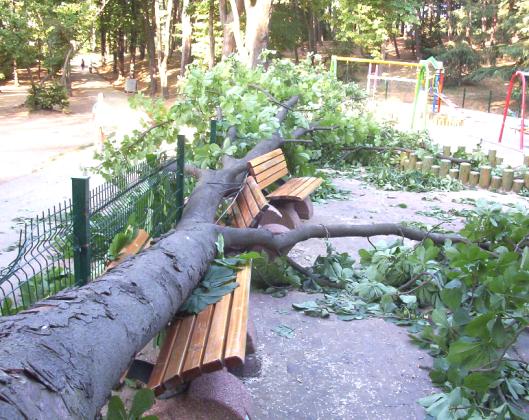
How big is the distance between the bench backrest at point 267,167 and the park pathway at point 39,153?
1862mm

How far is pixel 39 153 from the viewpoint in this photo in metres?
15.3

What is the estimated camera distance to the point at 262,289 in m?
5.42

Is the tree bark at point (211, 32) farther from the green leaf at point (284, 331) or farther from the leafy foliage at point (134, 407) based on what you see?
the leafy foliage at point (134, 407)

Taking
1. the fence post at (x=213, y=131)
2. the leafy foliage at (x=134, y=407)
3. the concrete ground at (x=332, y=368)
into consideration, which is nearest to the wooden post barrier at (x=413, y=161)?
the fence post at (x=213, y=131)

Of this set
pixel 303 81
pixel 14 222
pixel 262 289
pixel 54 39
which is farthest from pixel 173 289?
pixel 54 39

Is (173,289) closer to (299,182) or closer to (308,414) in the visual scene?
(308,414)

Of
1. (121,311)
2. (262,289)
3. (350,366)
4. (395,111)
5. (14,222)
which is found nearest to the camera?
(121,311)

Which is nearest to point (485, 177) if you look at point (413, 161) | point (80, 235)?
point (413, 161)

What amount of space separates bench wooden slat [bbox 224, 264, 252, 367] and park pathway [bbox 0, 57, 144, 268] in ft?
10.6

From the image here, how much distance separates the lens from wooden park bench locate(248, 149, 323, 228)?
6793 mm

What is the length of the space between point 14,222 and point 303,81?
5.49 meters

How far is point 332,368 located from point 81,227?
195 centimetres

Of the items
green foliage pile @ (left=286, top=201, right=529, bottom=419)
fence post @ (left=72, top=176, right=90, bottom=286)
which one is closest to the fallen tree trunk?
fence post @ (left=72, top=176, right=90, bottom=286)

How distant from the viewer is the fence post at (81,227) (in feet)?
10.2
